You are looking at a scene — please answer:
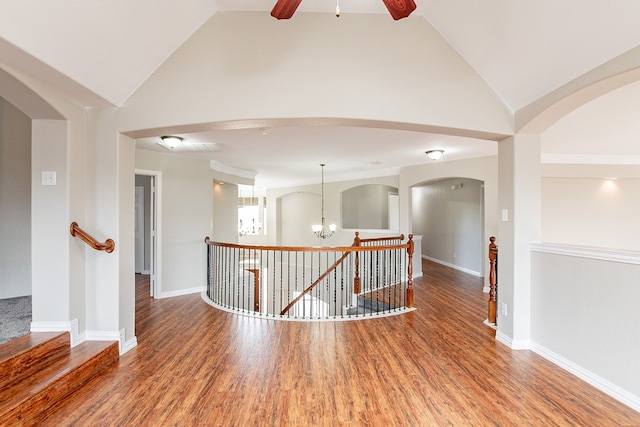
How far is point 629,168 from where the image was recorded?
541 cm

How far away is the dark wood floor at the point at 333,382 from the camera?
6.56 ft

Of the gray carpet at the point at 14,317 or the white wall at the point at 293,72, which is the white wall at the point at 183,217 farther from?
the white wall at the point at 293,72

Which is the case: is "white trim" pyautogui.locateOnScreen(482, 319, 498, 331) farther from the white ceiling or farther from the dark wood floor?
the white ceiling

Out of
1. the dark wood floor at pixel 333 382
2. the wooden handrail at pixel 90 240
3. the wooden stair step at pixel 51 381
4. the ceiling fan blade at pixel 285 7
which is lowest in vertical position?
the dark wood floor at pixel 333 382

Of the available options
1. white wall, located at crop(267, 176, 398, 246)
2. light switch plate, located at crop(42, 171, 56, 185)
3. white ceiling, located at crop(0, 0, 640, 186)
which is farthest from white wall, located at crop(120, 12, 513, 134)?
white wall, located at crop(267, 176, 398, 246)

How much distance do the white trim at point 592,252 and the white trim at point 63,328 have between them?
458 cm

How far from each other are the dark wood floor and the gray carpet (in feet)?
2.96

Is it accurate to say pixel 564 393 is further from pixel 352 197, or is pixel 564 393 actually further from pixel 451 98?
pixel 352 197

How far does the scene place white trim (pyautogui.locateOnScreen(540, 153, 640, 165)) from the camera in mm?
5355

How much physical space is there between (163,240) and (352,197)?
621 cm

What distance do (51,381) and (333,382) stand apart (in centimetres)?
211

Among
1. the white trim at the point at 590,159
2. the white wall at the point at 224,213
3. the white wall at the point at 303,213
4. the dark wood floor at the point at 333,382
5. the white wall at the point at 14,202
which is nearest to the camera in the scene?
the dark wood floor at the point at 333,382

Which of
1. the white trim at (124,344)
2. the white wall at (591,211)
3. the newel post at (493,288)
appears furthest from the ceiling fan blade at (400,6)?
the white wall at (591,211)

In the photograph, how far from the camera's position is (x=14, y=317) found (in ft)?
9.59
